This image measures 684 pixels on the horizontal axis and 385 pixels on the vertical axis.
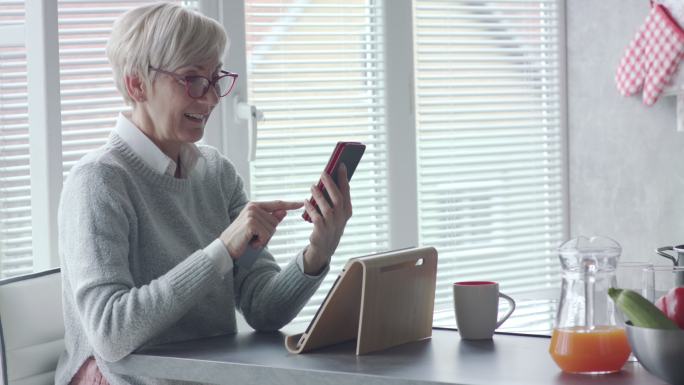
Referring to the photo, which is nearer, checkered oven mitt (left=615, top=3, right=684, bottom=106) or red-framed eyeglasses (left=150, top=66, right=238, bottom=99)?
red-framed eyeglasses (left=150, top=66, right=238, bottom=99)

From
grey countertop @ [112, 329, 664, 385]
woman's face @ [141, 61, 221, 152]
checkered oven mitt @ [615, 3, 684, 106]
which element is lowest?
grey countertop @ [112, 329, 664, 385]

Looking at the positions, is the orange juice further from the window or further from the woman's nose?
the window

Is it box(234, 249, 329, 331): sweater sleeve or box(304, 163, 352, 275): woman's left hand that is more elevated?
box(304, 163, 352, 275): woman's left hand

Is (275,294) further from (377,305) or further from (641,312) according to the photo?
(641,312)

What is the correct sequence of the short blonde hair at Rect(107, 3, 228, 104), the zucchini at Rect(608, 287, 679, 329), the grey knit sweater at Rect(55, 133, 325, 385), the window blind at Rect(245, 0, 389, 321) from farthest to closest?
the window blind at Rect(245, 0, 389, 321) → the short blonde hair at Rect(107, 3, 228, 104) → the grey knit sweater at Rect(55, 133, 325, 385) → the zucchini at Rect(608, 287, 679, 329)

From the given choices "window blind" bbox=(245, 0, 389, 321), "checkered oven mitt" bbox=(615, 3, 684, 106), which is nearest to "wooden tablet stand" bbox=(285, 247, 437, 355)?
"window blind" bbox=(245, 0, 389, 321)

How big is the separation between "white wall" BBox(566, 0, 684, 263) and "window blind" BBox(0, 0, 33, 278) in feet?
6.86

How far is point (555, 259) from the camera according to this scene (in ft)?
12.4

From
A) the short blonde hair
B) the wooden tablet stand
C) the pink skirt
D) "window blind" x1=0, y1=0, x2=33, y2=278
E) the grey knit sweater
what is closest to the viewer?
the wooden tablet stand

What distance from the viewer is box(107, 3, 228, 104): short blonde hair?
1.81m

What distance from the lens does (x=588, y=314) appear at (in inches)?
51.8

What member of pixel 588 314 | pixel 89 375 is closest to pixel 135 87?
pixel 89 375

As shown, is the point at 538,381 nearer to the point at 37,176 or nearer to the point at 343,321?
the point at 343,321

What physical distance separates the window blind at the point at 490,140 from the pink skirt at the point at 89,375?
6.09 ft
